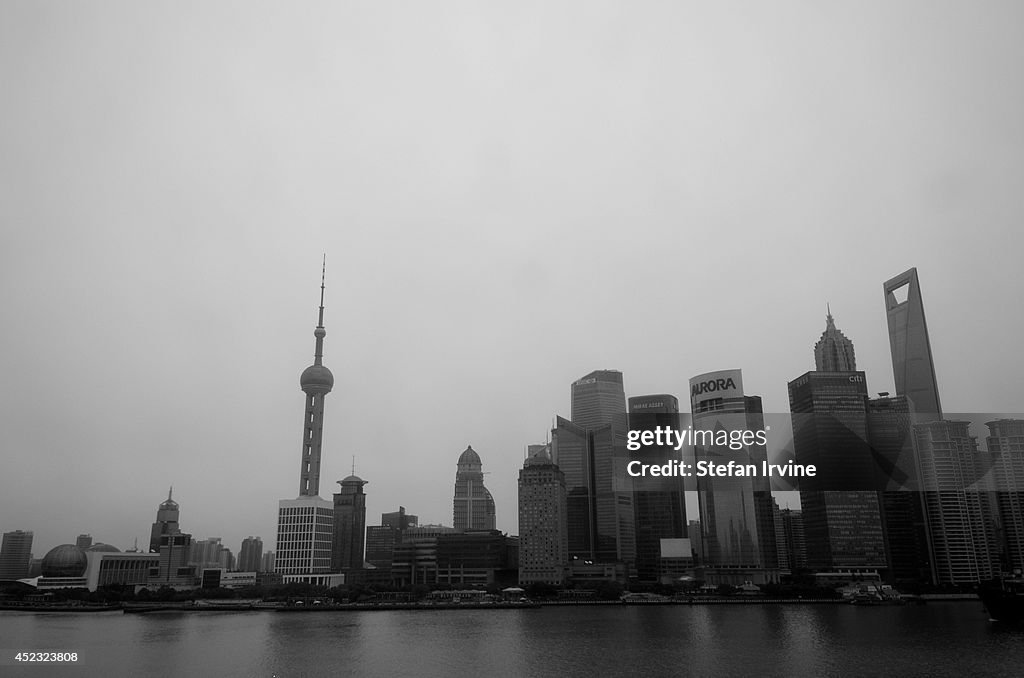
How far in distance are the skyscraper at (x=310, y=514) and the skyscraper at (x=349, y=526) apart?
22660 mm

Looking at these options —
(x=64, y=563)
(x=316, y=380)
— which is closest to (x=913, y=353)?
(x=316, y=380)

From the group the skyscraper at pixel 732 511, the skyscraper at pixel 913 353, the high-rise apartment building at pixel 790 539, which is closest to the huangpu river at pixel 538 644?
the skyscraper at pixel 913 353

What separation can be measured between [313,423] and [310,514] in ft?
67.7

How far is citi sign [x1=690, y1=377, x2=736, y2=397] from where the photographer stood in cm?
16573

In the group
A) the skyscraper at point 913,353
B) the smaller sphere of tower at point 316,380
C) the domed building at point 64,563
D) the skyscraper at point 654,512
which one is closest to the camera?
the skyscraper at point 913,353

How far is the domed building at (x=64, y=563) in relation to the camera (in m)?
147

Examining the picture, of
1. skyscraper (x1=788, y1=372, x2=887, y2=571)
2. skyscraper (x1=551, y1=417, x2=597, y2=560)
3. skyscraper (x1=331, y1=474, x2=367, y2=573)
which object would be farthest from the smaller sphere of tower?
skyscraper (x1=788, y1=372, x2=887, y2=571)

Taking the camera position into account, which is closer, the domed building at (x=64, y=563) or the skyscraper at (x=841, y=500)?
the skyscraper at (x=841, y=500)

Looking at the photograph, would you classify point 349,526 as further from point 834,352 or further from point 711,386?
point 834,352

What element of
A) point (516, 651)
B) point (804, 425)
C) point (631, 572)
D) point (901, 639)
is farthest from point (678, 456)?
point (631, 572)

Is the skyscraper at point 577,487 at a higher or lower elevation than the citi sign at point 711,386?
lower

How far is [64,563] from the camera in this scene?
14775cm

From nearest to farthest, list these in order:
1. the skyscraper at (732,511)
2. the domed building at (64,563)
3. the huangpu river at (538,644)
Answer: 1. the huangpu river at (538,644)
2. the domed building at (64,563)
3. the skyscraper at (732,511)

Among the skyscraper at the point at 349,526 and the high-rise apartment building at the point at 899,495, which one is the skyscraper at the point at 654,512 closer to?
the high-rise apartment building at the point at 899,495
